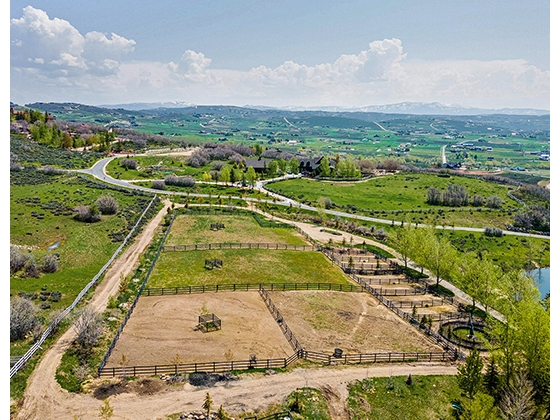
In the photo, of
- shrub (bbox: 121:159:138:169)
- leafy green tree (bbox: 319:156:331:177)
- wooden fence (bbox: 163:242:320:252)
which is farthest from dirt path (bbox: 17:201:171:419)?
leafy green tree (bbox: 319:156:331:177)

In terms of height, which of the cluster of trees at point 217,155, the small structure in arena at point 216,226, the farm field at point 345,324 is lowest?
the farm field at point 345,324

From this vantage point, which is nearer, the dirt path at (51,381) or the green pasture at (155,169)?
the dirt path at (51,381)

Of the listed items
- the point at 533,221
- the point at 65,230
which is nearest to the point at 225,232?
the point at 65,230

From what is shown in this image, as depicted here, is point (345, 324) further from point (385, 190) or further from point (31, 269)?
point (385, 190)

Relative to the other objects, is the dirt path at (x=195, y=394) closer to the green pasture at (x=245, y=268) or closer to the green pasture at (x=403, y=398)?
the green pasture at (x=403, y=398)

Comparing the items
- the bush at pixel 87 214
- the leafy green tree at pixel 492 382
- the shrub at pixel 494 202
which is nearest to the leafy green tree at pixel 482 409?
the leafy green tree at pixel 492 382
